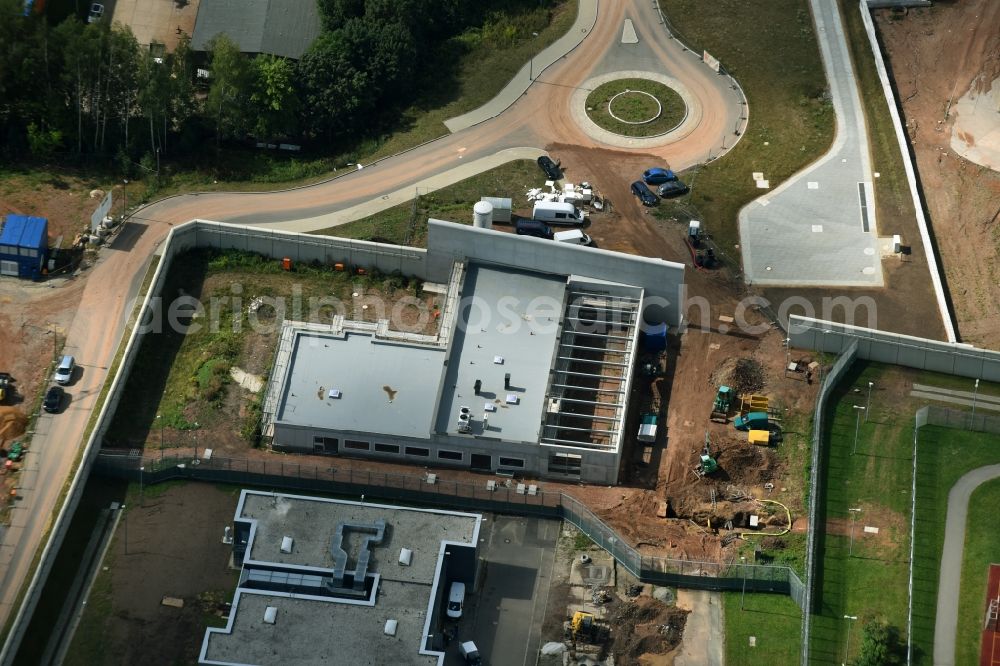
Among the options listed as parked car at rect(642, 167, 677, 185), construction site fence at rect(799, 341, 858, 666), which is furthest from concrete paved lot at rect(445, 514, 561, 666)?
parked car at rect(642, 167, 677, 185)

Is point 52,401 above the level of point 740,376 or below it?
below

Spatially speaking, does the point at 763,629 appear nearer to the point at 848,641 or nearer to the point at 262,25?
the point at 848,641

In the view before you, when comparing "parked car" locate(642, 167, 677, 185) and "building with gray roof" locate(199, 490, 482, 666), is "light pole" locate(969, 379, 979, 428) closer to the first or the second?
"parked car" locate(642, 167, 677, 185)

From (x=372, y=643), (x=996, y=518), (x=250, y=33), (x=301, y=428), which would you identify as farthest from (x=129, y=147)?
(x=996, y=518)

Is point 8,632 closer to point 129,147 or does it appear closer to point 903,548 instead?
point 129,147

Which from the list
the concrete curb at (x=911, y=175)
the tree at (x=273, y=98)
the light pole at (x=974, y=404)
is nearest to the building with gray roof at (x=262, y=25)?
the tree at (x=273, y=98)

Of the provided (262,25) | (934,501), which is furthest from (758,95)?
(934,501)
